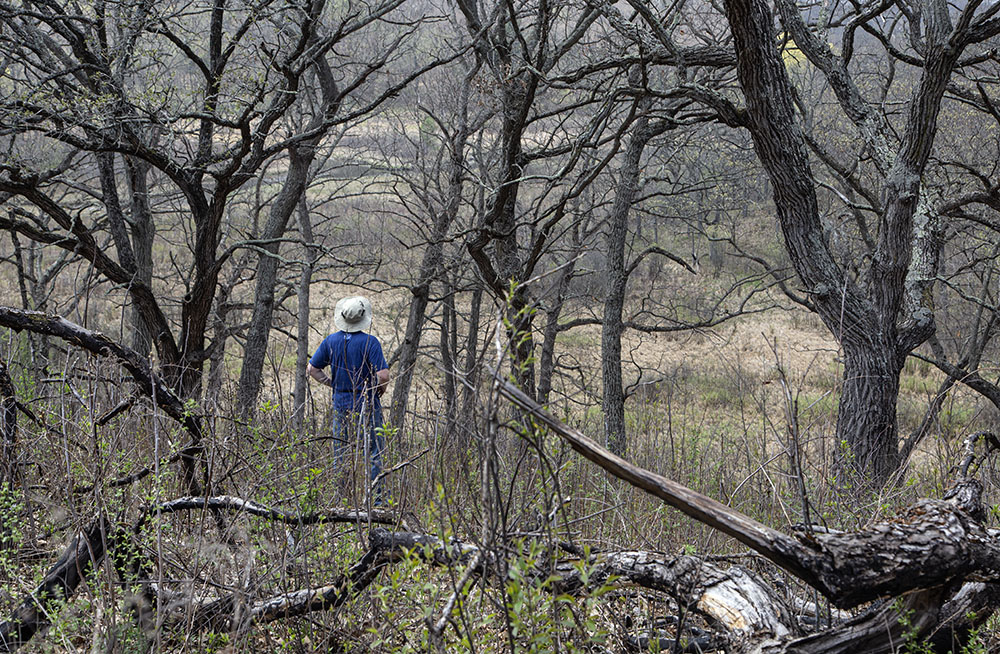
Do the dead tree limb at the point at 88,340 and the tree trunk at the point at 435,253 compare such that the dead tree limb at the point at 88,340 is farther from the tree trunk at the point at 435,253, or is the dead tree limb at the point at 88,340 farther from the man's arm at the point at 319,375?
the tree trunk at the point at 435,253

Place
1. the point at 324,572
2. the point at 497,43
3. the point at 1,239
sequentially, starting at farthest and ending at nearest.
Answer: the point at 1,239, the point at 497,43, the point at 324,572

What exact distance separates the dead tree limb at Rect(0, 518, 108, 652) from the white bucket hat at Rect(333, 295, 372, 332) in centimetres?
313

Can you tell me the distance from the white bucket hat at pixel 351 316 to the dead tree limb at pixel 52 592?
10.3 feet

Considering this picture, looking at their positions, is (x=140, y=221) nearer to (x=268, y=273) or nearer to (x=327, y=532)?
(x=268, y=273)

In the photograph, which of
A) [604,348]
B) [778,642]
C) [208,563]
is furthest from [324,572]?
[604,348]

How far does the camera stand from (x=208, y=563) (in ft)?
8.37

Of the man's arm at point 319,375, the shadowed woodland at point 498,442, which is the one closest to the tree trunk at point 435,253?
the shadowed woodland at point 498,442

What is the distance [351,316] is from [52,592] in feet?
10.6

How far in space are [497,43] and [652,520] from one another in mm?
4712

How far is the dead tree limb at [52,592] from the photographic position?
7.47ft

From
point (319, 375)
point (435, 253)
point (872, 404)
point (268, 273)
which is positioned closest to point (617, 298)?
point (435, 253)

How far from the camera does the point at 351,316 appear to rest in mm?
5539

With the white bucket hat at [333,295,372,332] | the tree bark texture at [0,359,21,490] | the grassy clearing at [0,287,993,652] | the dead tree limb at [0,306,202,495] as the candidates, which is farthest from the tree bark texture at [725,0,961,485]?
the tree bark texture at [0,359,21,490]

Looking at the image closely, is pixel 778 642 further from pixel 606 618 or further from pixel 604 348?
pixel 604 348
